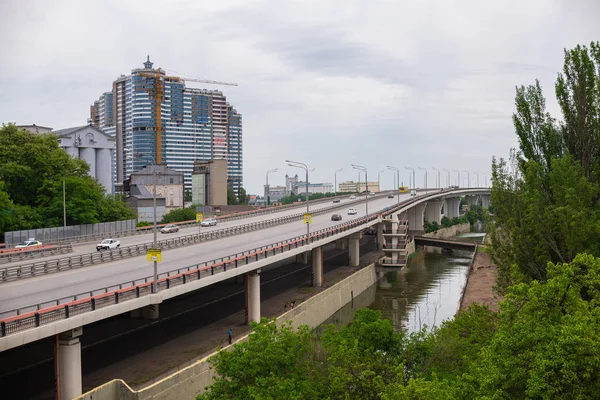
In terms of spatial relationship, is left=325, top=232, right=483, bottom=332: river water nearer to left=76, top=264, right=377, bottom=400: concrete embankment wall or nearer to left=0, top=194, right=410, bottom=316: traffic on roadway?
left=76, top=264, right=377, bottom=400: concrete embankment wall

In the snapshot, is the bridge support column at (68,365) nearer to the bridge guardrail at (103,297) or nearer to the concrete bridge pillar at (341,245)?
the bridge guardrail at (103,297)

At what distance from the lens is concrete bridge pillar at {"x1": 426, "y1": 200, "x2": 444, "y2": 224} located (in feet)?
504

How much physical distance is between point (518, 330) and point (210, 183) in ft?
549

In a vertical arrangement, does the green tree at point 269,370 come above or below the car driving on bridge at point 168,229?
below

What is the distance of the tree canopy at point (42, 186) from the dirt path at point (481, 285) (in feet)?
144

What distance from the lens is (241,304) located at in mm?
51031

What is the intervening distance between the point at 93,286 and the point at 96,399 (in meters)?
7.97

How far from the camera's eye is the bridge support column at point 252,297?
44.3 m

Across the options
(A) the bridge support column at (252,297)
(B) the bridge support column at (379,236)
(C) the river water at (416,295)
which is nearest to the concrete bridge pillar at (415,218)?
(C) the river water at (416,295)

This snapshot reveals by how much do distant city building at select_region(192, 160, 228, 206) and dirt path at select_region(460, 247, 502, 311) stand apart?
9472 centimetres

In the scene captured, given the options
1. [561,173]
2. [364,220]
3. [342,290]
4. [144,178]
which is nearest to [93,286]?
[561,173]

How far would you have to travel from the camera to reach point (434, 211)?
504 ft

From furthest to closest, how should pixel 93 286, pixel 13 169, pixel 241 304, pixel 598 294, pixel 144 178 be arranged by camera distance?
pixel 144 178 → pixel 13 169 → pixel 241 304 → pixel 93 286 → pixel 598 294

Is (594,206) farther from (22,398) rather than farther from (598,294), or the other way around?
(22,398)
